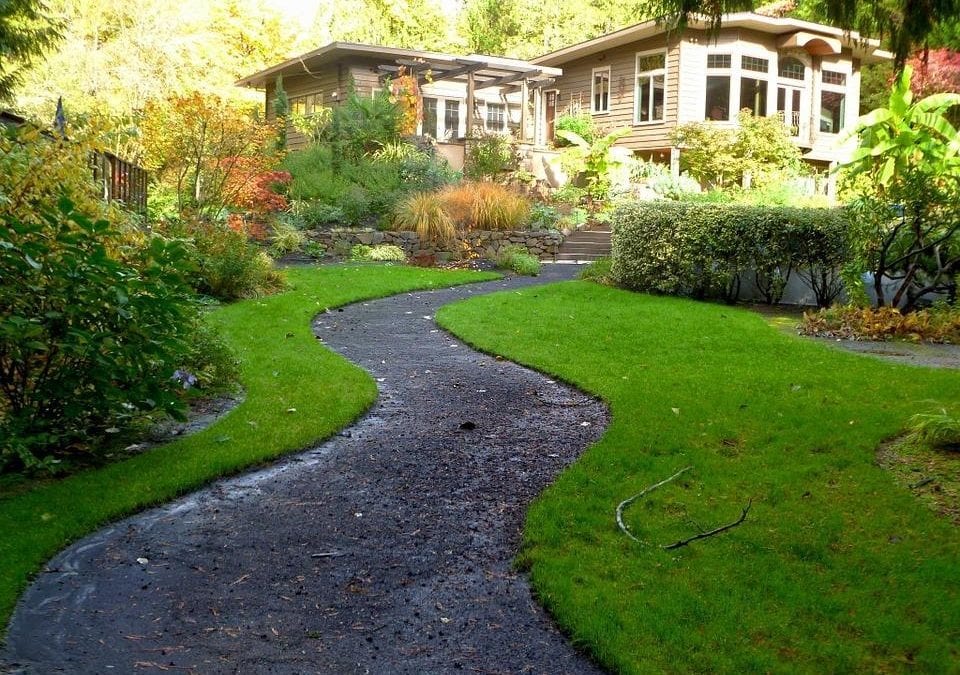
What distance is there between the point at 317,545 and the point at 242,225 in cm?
1362

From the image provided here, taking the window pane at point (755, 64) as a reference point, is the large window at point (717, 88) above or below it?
below

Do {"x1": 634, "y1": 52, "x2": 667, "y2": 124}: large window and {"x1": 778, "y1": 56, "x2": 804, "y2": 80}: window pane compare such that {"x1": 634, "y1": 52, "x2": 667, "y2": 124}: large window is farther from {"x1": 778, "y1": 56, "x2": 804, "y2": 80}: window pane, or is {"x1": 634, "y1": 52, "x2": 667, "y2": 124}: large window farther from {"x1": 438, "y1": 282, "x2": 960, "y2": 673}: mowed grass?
{"x1": 438, "y1": 282, "x2": 960, "y2": 673}: mowed grass

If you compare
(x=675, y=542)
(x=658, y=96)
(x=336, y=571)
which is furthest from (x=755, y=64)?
(x=336, y=571)

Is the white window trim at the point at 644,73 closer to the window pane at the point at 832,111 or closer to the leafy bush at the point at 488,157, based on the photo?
the leafy bush at the point at 488,157

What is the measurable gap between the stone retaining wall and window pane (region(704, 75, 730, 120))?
452 inches

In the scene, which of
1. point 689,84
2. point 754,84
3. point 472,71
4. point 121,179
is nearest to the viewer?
point 121,179

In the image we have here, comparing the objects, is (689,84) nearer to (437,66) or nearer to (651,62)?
(651,62)

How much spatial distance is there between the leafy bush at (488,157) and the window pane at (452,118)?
6.21 meters

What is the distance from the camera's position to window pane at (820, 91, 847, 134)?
98.0ft

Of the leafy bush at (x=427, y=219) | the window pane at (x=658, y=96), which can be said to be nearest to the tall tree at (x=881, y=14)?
the leafy bush at (x=427, y=219)

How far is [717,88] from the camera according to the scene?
2783 cm

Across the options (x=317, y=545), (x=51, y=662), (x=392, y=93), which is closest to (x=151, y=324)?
(x=317, y=545)

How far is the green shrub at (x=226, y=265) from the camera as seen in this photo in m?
12.0

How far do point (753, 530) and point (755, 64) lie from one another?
26695 mm
